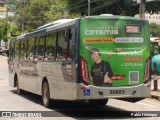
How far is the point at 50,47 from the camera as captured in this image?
1381cm

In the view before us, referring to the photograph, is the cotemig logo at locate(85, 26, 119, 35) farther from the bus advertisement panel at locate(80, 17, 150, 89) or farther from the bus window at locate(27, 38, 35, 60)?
the bus window at locate(27, 38, 35, 60)

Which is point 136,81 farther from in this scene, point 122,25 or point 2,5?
→ point 2,5

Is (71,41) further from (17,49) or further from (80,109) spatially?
(17,49)

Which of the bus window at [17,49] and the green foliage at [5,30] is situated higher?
the green foliage at [5,30]

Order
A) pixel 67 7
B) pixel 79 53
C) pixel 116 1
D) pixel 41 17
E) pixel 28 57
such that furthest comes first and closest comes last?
pixel 41 17
pixel 67 7
pixel 116 1
pixel 28 57
pixel 79 53

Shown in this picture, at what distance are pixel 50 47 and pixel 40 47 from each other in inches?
51.9

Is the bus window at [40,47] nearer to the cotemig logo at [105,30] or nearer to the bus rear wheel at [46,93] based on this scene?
the bus rear wheel at [46,93]

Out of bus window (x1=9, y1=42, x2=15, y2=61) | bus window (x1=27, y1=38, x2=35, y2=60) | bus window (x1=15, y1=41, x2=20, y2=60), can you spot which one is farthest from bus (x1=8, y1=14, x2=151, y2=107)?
bus window (x1=9, y1=42, x2=15, y2=61)

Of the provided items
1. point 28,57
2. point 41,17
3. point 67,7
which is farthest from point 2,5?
point 28,57

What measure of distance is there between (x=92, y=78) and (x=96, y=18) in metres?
1.66

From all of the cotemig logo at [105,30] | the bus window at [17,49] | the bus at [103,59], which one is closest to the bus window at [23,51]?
the bus window at [17,49]

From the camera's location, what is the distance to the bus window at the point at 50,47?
44.3 feet

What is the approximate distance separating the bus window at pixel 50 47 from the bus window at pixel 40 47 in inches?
19.5

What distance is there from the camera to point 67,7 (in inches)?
2218
